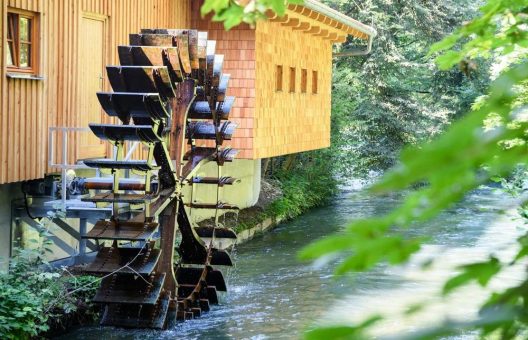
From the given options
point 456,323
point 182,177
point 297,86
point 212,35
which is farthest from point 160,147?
point 456,323

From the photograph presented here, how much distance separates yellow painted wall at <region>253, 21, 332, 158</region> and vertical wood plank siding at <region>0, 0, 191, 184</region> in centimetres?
389

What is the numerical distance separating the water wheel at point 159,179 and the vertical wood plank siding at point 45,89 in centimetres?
89

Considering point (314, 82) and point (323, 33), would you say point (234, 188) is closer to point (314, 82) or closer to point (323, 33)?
point (314, 82)

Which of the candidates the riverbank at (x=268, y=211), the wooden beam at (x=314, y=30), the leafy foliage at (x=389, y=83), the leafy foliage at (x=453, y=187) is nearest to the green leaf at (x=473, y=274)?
the leafy foliage at (x=453, y=187)

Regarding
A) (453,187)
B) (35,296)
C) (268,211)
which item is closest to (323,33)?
(268,211)

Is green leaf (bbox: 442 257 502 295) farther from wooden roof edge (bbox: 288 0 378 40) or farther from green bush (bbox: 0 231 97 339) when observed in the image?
wooden roof edge (bbox: 288 0 378 40)

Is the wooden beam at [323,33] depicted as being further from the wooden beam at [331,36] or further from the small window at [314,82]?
the small window at [314,82]

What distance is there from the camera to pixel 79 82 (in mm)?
12719

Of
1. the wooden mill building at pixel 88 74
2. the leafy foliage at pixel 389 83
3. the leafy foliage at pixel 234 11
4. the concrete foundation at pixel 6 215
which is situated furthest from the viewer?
the leafy foliage at pixel 389 83

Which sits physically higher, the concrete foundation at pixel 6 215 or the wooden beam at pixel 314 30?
the wooden beam at pixel 314 30

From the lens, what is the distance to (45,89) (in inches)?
465

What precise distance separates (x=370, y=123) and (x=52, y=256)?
18776 mm

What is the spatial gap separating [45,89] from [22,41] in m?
0.69

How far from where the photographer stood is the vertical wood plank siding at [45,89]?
36.0ft
